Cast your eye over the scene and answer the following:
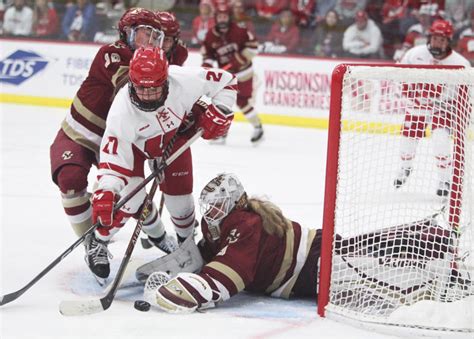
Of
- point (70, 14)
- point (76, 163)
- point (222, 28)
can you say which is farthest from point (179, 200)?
point (70, 14)

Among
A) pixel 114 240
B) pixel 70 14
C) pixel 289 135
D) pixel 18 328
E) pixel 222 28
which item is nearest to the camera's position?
pixel 18 328

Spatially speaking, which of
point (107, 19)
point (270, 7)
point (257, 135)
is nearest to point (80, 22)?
point (107, 19)

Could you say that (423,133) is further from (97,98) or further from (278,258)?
(97,98)

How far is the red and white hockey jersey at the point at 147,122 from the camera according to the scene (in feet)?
9.62

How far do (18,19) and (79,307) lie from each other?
6.86 metres

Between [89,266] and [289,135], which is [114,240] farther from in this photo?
[289,135]

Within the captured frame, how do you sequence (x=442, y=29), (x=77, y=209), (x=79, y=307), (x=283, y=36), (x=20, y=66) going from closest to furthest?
1. (x=79, y=307)
2. (x=77, y=209)
3. (x=442, y=29)
4. (x=283, y=36)
5. (x=20, y=66)

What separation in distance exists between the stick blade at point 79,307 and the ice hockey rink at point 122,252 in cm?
2

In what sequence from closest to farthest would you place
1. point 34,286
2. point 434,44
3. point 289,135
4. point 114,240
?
point 34,286, point 114,240, point 434,44, point 289,135

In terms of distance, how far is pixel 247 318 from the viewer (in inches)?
110

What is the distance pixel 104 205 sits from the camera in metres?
2.80

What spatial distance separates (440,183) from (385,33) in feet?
16.2

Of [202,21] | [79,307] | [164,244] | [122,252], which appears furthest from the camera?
[202,21]

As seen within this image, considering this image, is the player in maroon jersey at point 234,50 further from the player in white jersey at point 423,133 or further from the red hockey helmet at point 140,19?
the red hockey helmet at point 140,19
